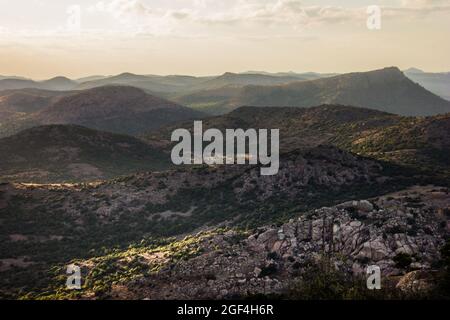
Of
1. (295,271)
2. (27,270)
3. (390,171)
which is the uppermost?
(390,171)

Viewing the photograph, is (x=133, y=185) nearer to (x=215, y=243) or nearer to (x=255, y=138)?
(x=215, y=243)

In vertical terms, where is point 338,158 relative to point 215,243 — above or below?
above

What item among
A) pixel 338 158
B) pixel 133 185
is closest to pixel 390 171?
pixel 338 158

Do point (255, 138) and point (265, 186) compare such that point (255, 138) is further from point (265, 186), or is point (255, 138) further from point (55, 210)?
point (55, 210)
